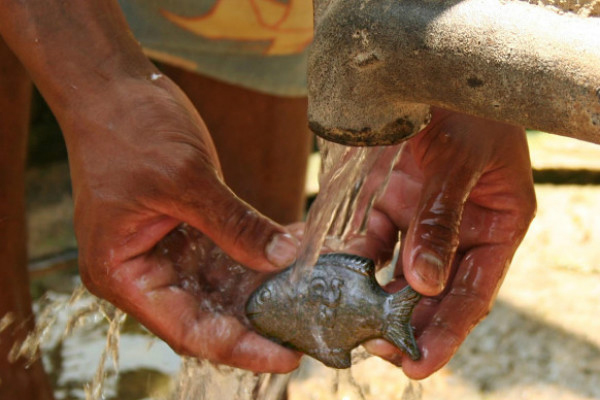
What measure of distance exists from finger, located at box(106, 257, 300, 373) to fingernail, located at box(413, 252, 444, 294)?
27 centimetres

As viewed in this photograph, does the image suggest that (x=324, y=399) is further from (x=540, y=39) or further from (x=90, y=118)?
(x=540, y=39)

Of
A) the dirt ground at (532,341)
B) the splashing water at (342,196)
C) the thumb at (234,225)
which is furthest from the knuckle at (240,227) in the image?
the dirt ground at (532,341)

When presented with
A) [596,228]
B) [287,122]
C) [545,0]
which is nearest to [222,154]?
[287,122]

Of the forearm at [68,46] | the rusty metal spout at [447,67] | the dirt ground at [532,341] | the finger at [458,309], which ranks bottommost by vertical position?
the dirt ground at [532,341]

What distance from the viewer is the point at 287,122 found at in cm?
232

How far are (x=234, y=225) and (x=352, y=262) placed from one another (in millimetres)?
231

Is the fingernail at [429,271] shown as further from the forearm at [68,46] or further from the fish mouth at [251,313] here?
the forearm at [68,46]

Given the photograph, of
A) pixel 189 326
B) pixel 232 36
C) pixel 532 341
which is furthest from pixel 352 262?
pixel 532 341

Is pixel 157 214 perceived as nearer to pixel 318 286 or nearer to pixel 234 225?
pixel 234 225

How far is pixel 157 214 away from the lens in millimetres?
1390

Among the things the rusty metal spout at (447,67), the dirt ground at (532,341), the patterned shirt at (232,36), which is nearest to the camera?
the rusty metal spout at (447,67)

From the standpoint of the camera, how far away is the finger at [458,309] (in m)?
1.41

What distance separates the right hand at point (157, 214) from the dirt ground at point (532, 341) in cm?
64

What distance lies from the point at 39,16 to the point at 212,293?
561 mm
